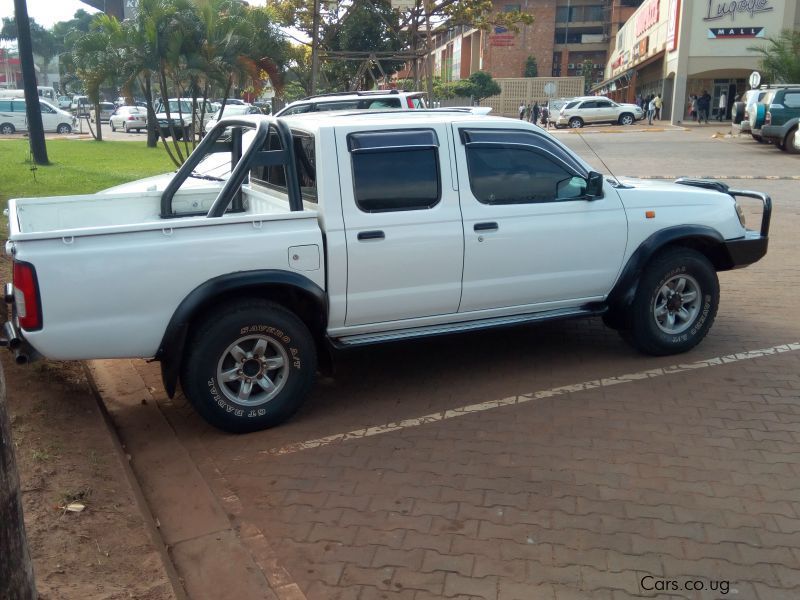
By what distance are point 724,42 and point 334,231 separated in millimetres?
41817

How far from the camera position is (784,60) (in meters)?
34.1

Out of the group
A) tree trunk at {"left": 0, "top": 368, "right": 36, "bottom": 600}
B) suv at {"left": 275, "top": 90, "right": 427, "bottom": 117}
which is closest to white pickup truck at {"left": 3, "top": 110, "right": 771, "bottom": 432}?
tree trunk at {"left": 0, "top": 368, "right": 36, "bottom": 600}

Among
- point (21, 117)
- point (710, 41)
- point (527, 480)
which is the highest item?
point (710, 41)

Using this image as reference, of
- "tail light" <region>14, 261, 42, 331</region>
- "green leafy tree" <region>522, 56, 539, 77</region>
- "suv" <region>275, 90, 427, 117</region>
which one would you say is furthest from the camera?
"green leafy tree" <region>522, 56, 539, 77</region>

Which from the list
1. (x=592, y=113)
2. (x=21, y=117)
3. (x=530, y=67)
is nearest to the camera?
(x=21, y=117)

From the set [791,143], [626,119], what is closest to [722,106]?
[626,119]

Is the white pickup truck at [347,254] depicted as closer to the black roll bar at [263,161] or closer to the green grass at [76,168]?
the black roll bar at [263,161]

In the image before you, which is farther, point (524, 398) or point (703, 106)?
point (703, 106)

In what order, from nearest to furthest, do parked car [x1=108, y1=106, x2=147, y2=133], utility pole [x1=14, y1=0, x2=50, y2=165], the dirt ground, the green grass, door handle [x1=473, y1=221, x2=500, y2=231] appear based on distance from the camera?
the dirt ground < door handle [x1=473, y1=221, x2=500, y2=231] < the green grass < utility pole [x1=14, y1=0, x2=50, y2=165] < parked car [x1=108, y1=106, x2=147, y2=133]

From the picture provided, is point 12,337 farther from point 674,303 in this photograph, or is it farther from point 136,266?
point 674,303

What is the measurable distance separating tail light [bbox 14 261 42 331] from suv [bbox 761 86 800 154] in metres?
24.3

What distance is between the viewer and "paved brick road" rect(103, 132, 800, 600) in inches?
139

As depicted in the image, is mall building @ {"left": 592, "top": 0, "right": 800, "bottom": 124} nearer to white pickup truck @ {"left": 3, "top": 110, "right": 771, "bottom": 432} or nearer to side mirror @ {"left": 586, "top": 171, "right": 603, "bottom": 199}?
white pickup truck @ {"left": 3, "top": 110, "right": 771, "bottom": 432}

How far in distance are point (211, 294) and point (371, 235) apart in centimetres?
105
